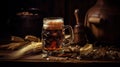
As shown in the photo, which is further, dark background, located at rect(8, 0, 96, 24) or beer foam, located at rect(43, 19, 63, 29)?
dark background, located at rect(8, 0, 96, 24)

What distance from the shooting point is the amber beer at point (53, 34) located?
2.00 metres

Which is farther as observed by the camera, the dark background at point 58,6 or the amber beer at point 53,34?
the dark background at point 58,6

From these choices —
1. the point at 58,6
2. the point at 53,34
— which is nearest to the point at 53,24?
the point at 53,34

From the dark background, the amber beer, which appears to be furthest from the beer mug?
the dark background

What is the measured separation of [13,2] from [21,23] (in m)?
0.68

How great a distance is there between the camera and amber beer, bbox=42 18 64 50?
2.00 meters

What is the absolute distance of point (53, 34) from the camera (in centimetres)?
200

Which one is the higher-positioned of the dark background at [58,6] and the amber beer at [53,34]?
the dark background at [58,6]

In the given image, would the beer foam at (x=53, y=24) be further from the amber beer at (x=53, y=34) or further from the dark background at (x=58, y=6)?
the dark background at (x=58, y=6)

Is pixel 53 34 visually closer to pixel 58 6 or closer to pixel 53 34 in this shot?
pixel 53 34

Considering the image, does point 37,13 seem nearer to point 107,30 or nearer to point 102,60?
point 107,30

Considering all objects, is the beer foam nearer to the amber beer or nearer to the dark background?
the amber beer

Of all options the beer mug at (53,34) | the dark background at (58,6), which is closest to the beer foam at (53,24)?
the beer mug at (53,34)

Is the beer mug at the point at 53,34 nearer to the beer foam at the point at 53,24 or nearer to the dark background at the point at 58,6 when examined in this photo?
the beer foam at the point at 53,24
